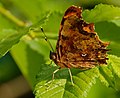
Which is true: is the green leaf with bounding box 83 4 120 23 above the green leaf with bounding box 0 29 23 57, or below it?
below

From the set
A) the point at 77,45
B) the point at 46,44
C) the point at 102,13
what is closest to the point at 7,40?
the point at 77,45

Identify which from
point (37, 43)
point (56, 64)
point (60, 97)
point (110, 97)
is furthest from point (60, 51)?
point (110, 97)

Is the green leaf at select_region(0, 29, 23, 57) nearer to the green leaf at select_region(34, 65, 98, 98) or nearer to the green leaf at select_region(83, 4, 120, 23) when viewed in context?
the green leaf at select_region(34, 65, 98, 98)

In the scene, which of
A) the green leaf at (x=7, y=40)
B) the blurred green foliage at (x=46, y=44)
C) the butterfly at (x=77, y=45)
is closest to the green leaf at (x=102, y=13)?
the blurred green foliage at (x=46, y=44)

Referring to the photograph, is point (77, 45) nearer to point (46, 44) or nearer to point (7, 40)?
point (7, 40)

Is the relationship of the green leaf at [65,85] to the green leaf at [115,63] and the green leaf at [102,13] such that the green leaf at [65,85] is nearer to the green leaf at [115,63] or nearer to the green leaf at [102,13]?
the green leaf at [115,63]

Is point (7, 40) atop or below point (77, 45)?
atop

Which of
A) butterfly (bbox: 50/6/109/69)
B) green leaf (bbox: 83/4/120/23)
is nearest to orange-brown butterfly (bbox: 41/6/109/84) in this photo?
butterfly (bbox: 50/6/109/69)
